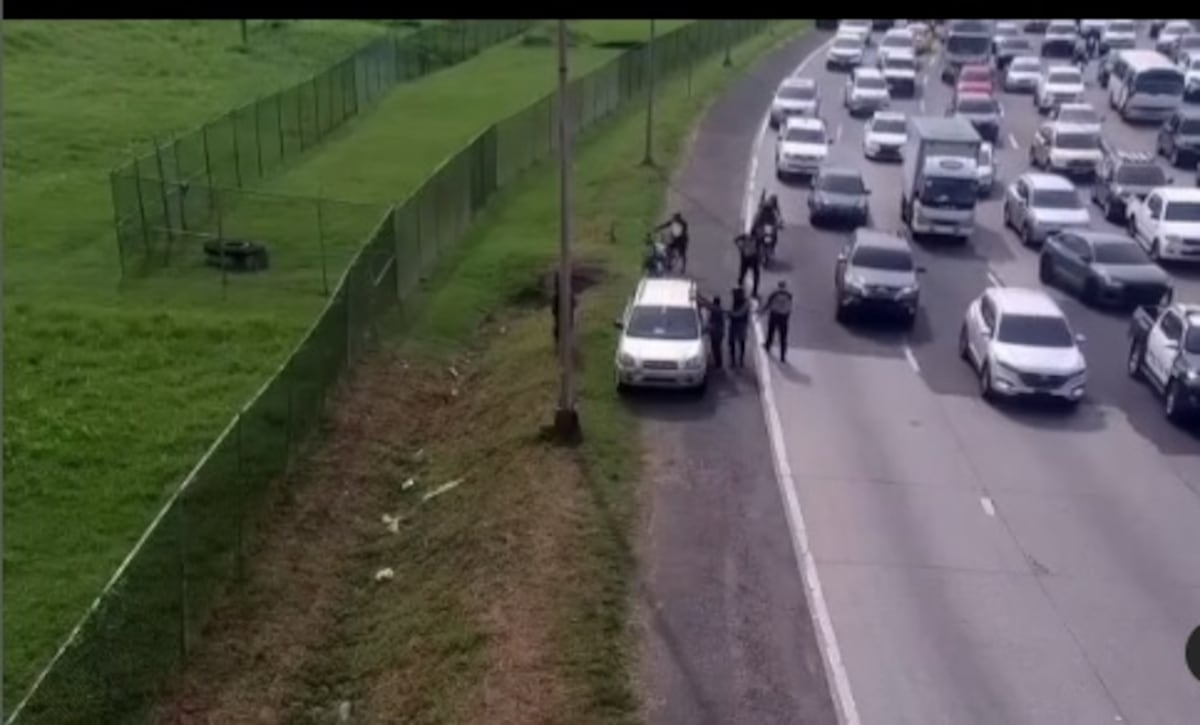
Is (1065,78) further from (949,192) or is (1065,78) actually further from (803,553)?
(803,553)

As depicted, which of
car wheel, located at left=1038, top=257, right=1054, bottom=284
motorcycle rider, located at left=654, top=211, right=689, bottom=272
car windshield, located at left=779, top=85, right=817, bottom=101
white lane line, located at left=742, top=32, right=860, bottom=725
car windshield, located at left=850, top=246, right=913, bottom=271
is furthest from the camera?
car windshield, located at left=779, top=85, right=817, bottom=101

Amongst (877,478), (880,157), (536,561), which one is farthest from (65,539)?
(880,157)

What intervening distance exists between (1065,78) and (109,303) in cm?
3895

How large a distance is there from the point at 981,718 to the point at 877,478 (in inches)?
267

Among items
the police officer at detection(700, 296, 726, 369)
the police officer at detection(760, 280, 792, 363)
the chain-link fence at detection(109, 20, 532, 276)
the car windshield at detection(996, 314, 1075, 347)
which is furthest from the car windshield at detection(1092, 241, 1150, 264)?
the chain-link fence at detection(109, 20, 532, 276)

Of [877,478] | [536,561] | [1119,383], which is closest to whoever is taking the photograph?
[536,561]

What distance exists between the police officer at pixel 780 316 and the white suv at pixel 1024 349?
10.8ft

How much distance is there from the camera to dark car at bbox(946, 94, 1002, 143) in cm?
5125

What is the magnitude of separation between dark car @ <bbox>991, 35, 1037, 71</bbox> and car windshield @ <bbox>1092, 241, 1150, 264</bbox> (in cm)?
3534

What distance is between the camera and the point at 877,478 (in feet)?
74.0

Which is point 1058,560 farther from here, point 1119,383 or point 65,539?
point 65,539

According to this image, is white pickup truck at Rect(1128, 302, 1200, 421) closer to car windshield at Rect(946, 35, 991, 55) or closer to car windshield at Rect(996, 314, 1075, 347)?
car windshield at Rect(996, 314, 1075, 347)

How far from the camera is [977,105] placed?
5191 centimetres
